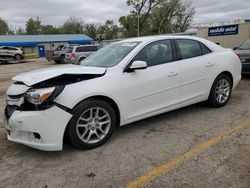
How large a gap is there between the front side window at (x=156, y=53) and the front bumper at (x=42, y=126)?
1566mm

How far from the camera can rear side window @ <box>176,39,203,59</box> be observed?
14.6 feet

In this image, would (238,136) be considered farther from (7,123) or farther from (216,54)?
(7,123)

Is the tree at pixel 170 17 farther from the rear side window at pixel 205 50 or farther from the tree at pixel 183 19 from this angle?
the rear side window at pixel 205 50

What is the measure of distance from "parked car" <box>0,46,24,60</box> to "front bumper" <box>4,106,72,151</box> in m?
27.0

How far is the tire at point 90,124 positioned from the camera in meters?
3.25

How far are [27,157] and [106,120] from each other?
1245 millimetres

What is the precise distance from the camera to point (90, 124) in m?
3.45

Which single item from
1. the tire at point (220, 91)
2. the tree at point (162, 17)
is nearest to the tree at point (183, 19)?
the tree at point (162, 17)

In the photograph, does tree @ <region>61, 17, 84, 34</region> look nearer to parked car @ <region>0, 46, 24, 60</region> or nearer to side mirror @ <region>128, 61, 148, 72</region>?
parked car @ <region>0, 46, 24, 60</region>

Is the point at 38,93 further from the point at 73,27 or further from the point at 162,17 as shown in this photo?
the point at 73,27

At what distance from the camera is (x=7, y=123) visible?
11.1 feet

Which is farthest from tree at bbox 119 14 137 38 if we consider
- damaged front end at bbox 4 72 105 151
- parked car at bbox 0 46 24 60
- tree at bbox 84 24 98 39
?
damaged front end at bbox 4 72 105 151

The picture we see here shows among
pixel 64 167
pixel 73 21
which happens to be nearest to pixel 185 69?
pixel 64 167

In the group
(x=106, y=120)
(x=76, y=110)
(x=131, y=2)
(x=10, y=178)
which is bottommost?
(x=10, y=178)
